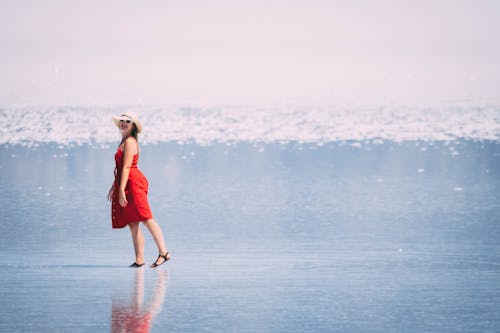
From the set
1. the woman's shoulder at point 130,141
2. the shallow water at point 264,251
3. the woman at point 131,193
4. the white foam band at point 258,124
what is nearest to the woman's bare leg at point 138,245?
the woman at point 131,193

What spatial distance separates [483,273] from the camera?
21.5 feet

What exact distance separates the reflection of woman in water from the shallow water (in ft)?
0.05

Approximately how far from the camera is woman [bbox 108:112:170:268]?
6.86m

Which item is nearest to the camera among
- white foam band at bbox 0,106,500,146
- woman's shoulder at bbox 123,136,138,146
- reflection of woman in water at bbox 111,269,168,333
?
reflection of woman in water at bbox 111,269,168,333

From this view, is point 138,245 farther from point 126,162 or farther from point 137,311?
point 137,311

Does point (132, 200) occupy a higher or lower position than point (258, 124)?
lower

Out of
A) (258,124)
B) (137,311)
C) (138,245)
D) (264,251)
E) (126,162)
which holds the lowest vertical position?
(137,311)

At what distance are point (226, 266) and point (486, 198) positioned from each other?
4.58 m

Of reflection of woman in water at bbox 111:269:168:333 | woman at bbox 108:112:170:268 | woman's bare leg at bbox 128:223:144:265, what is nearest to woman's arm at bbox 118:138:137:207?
woman at bbox 108:112:170:268

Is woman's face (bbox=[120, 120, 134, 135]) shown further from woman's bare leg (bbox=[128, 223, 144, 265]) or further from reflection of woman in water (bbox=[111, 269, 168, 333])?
reflection of woman in water (bbox=[111, 269, 168, 333])

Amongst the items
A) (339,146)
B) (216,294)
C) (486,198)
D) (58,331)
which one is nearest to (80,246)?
(216,294)

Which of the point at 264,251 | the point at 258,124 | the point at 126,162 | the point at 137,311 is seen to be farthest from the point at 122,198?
the point at 258,124

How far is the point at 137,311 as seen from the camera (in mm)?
5469

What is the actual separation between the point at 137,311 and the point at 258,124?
20.2 meters
